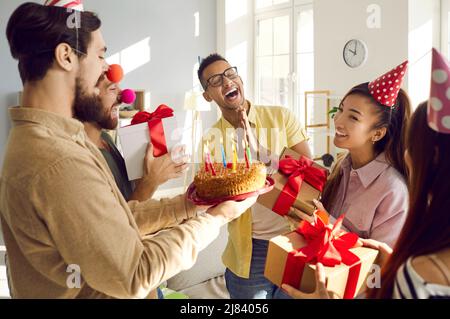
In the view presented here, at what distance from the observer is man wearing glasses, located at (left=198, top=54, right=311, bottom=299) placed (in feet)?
4.00

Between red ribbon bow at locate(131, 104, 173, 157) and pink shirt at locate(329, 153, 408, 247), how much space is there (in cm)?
46

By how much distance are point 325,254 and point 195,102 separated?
248 cm

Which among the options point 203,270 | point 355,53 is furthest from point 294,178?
point 355,53

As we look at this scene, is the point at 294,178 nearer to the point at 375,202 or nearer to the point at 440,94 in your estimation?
the point at 375,202

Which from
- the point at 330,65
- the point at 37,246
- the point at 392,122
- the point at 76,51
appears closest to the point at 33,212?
the point at 37,246

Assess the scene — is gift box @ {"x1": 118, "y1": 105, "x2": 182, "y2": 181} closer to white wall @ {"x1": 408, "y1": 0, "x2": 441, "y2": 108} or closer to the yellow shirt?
the yellow shirt

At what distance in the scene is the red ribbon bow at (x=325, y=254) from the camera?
750 millimetres

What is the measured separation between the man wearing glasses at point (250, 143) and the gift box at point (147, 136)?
244mm

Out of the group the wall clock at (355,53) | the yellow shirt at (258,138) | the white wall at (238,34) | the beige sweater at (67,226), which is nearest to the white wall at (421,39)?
the wall clock at (355,53)

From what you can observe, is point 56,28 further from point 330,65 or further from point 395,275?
point 330,65

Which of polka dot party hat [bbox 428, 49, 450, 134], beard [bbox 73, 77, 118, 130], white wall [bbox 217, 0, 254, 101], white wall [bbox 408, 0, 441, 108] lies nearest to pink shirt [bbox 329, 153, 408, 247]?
polka dot party hat [bbox 428, 49, 450, 134]

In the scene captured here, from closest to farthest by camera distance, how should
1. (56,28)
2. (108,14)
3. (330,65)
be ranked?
1. (56,28)
2. (330,65)
3. (108,14)

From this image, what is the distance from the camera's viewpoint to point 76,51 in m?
0.76

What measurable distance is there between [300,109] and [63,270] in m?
2.44
